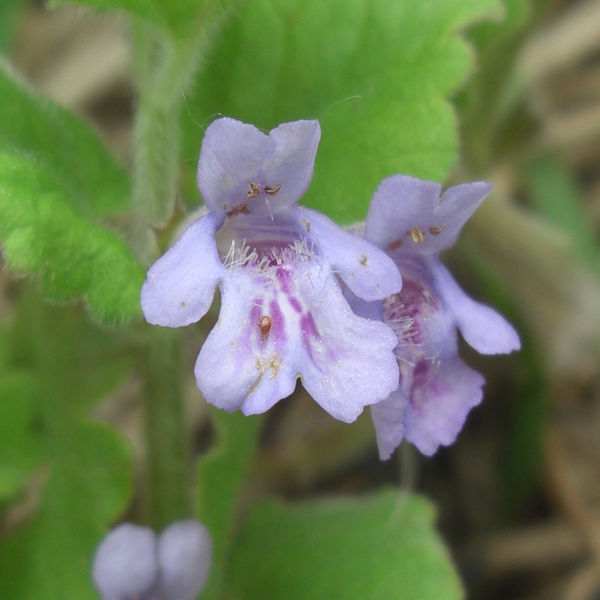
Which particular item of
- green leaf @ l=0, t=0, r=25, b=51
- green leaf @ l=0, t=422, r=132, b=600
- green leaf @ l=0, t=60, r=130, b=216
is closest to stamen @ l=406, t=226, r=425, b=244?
green leaf @ l=0, t=60, r=130, b=216

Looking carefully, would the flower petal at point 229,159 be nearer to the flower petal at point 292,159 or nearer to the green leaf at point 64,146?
the flower petal at point 292,159

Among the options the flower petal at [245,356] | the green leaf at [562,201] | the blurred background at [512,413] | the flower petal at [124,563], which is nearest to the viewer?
the flower petal at [245,356]

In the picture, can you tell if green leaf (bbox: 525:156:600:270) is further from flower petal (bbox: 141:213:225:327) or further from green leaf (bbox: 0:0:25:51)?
flower petal (bbox: 141:213:225:327)

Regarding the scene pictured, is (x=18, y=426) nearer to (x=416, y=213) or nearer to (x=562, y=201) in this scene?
(x=416, y=213)

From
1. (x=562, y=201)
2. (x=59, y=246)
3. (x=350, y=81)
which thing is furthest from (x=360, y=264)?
(x=562, y=201)

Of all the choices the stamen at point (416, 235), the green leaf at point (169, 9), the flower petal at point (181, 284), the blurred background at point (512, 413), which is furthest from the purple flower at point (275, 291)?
the blurred background at point (512, 413)
